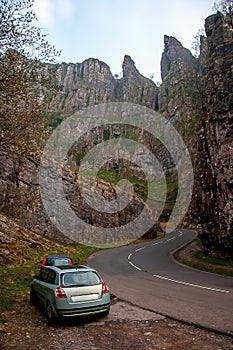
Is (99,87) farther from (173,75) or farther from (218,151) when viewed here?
(218,151)

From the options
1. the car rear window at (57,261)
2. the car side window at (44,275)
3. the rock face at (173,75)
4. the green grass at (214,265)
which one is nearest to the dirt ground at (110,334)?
the car side window at (44,275)

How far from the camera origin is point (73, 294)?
29.8 feet

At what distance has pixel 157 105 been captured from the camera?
14975 centimetres

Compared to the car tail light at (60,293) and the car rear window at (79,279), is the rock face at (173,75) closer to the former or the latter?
the car rear window at (79,279)

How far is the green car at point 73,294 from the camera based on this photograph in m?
8.95

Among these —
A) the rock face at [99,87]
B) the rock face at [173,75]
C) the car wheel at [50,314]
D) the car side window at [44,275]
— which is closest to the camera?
the car wheel at [50,314]

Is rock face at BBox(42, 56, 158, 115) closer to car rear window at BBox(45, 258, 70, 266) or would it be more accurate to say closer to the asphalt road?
the asphalt road

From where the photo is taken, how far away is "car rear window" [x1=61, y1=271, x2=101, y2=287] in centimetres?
942

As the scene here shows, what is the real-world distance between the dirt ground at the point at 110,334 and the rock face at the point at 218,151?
638 inches

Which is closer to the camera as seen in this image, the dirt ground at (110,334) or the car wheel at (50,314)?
the dirt ground at (110,334)

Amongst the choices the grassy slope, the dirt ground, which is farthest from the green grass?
the dirt ground

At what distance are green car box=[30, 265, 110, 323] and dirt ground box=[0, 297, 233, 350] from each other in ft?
1.27

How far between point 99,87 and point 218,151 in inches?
6146

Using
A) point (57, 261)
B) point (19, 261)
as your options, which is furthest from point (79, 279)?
point (19, 261)
